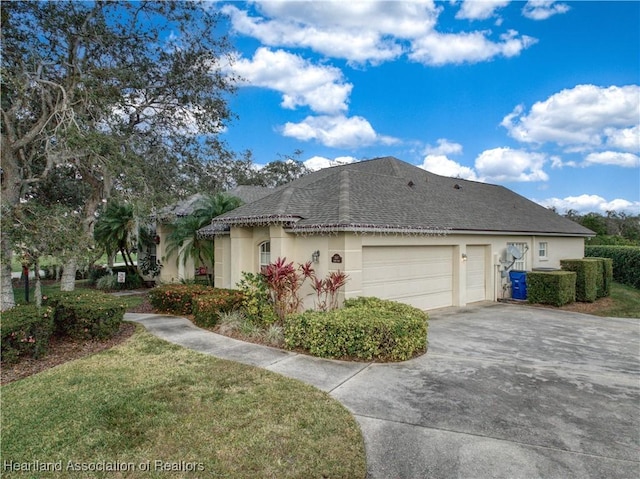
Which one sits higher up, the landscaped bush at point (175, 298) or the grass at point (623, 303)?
the landscaped bush at point (175, 298)

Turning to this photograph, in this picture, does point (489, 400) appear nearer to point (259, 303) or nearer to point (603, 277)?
point (259, 303)

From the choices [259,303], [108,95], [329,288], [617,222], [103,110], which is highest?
[108,95]

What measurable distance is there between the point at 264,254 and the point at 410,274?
4767 millimetres

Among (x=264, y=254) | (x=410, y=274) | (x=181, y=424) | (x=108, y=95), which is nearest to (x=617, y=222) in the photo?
(x=410, y=274)

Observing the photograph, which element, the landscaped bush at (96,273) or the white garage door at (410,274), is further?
the landscaped bush at (96,273)

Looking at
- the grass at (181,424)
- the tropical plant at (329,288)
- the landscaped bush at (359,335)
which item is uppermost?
the tropical plant at (329,288)

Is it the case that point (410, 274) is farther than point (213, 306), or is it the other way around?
point (410, 274)

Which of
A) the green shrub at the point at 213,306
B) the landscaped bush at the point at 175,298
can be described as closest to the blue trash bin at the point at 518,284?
the green shrub at the point at 213,306

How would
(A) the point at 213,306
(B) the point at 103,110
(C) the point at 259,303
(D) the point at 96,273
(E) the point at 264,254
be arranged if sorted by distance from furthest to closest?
(D) the point at 96,273 < (E) the point at 264,254 < (B) the point at 103,110 < (A) the point at 213,306 < (C) the point at 259,303

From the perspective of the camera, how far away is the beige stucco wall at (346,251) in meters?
9.49

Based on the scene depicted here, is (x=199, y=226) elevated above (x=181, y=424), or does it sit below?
above

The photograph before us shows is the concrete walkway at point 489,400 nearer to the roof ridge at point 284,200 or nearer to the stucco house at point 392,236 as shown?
the stucco house at point 392,236

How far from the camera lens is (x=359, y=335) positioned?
6875mm

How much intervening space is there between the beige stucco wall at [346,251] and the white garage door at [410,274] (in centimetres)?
26
